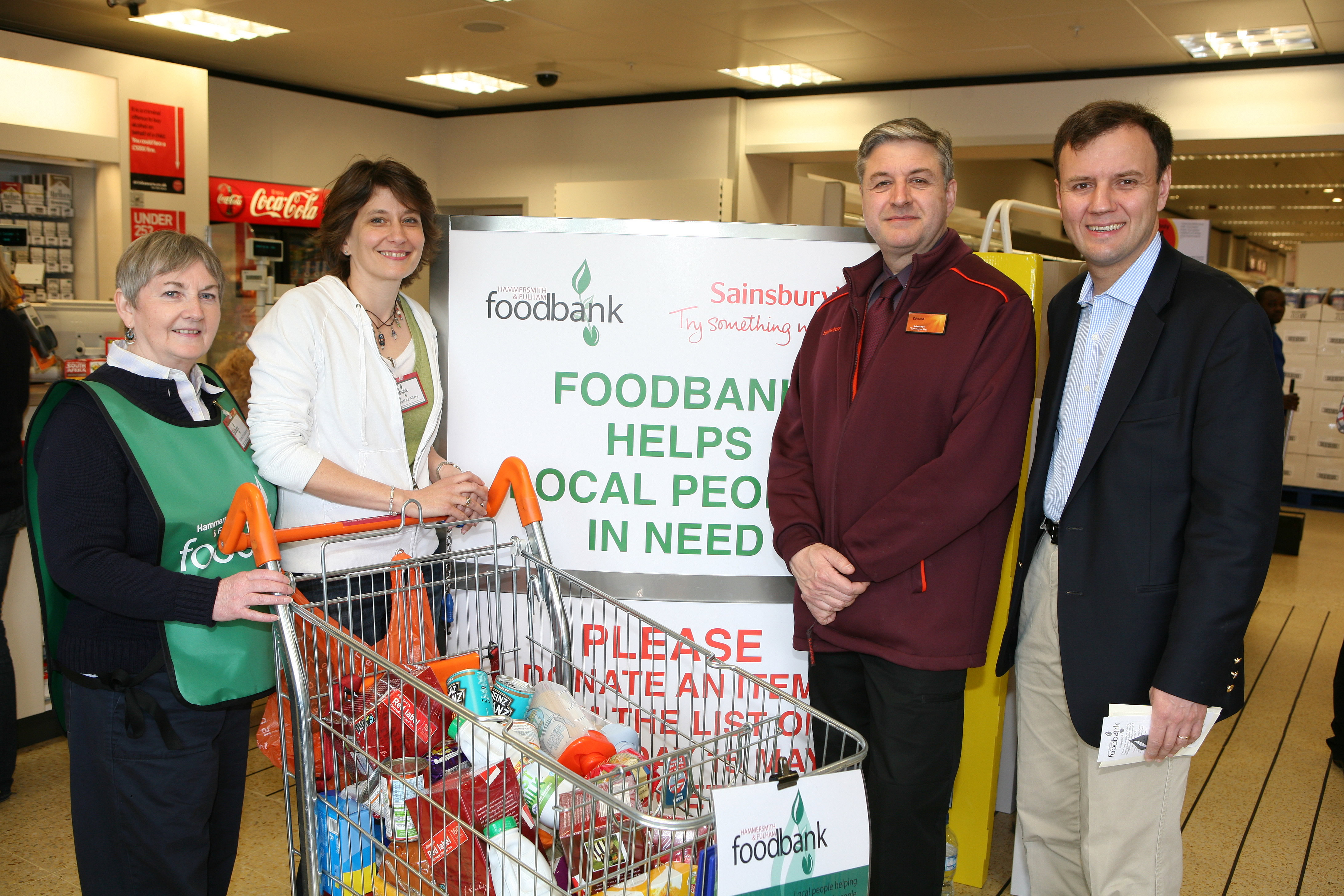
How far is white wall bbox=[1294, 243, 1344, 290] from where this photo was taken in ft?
40.7

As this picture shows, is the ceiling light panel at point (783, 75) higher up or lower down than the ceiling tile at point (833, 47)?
higher up

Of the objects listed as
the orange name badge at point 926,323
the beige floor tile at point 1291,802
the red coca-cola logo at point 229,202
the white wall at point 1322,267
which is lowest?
the beige floor tile at point 1291,802

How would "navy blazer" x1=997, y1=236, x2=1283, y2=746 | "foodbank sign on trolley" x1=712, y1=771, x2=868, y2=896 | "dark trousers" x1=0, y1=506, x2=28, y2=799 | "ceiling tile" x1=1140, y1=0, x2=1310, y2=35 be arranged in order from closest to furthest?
"foodbank sign on trolley" x1=712, y1=771, x2=868, y2=896 → "navy blazer" x1=997, y1=236, x2=1283, y2=746 → "dark trousers" x1=0, y1=506, x2=28, y2=799 → "ceiling tile" x1=1140, y1=0, x2=1310, y2=35

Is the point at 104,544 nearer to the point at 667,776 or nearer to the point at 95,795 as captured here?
the point at 95,795

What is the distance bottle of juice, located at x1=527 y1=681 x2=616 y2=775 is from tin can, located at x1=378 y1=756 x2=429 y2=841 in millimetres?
212

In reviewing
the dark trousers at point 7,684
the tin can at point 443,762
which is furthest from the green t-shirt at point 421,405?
the dark trousers at point 7,684

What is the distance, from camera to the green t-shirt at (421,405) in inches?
89.7

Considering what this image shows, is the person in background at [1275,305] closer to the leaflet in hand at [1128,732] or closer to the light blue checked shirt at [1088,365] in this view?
the light blue checked shirt at [1088,365]

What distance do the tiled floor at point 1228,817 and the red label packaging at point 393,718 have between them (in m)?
1.23

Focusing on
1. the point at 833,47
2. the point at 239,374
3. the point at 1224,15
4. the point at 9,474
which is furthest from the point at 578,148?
the point at 9,474

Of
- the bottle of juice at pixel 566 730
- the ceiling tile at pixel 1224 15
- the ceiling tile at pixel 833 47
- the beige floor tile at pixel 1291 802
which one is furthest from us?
the ceiling tile at pixel 833 47

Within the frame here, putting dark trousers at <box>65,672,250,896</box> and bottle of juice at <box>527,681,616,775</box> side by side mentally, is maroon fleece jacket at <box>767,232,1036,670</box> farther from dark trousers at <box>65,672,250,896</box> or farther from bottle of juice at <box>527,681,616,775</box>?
dark trousers at <box>65,672,250,896</box>

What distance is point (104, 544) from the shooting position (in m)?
1.67

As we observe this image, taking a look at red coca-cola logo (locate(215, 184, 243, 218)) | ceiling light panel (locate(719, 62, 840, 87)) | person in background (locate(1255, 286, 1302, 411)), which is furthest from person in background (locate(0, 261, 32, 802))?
person in background (locate(1255, 286, 1302, 411))
